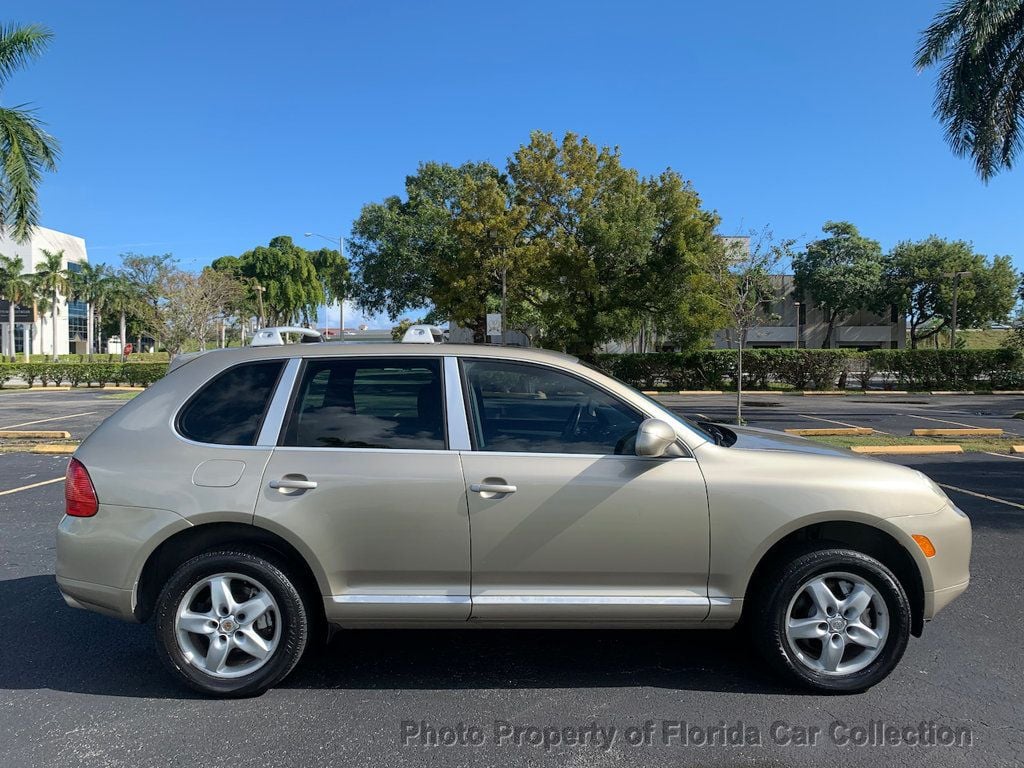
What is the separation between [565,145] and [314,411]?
25.4 m

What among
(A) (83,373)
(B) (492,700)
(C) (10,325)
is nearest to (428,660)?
(B) (492,700)

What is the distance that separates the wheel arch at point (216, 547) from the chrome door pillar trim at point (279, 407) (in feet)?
1.38

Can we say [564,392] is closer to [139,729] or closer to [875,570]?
[875,570]

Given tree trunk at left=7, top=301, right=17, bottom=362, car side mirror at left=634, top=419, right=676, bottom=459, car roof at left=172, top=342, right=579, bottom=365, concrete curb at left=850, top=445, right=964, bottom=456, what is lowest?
concrete curb at left=850, top=445, right=964, bottom=456

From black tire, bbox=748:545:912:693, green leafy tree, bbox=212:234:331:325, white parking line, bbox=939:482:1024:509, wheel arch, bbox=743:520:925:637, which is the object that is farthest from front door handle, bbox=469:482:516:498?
green leafy tree, bbox=212:234:331:325

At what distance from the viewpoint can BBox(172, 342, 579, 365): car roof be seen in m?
3.58

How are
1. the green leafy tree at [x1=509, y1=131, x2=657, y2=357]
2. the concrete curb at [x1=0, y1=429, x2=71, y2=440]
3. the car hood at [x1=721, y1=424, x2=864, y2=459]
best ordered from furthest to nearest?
the green leafy tree at [x1=509, y1=131, x2=657, y2=357] < the concrete curb at [x1=0, y1=429, x2=71, y2=440] < the car hood at [x1=721, y1=424, x2=864, y2=459]

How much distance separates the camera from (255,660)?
129 inches

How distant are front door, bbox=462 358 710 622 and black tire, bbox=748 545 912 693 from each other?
33 centimetres

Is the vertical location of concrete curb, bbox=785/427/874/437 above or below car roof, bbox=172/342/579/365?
below

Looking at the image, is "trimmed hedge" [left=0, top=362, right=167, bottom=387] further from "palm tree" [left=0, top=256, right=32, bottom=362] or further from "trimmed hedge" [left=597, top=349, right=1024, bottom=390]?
"palm tree" [left=0, top=256, right=32, bottom=362]

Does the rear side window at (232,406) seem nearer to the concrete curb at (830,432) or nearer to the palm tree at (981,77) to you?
the concrete curb at (830,432)

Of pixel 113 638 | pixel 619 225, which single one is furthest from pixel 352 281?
pixel 113 638

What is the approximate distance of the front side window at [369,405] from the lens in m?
3.37
